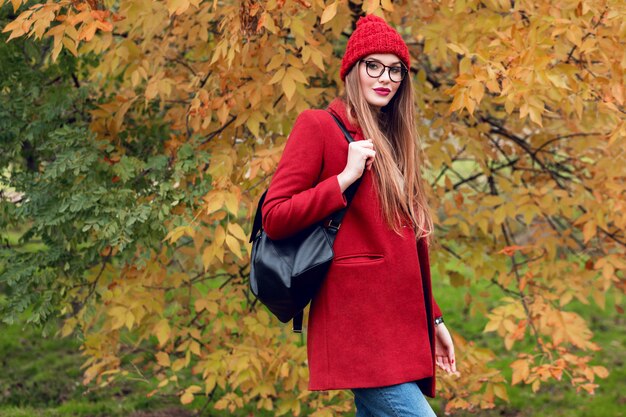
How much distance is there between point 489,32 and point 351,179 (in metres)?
1.73

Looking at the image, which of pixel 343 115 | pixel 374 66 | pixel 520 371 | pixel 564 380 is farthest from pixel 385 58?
pixel 564 380

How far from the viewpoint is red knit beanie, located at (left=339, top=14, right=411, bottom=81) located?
7.73 feet

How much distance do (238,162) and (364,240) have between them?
1.81m

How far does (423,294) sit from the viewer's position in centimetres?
241

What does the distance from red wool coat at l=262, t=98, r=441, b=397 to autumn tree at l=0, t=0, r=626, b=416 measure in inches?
38.6

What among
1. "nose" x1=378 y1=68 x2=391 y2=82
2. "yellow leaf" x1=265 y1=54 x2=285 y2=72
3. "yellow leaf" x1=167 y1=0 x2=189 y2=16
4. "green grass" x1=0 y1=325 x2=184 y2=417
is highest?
"yellow leaf" x1=167 y1=0 x2=189 y2=16

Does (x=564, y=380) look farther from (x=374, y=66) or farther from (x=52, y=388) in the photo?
(x=374, y=66)

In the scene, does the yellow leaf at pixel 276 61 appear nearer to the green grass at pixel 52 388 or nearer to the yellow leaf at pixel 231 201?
the yellow leaf at pixel 231 201

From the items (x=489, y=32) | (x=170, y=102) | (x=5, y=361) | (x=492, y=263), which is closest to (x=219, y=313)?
(x=170, y=102)

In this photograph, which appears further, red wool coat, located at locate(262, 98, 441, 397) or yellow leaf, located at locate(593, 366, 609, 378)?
yellow leaf, located at locate(593, 366, 609, 378)

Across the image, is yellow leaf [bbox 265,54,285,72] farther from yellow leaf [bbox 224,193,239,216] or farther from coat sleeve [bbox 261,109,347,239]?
coat sleeve [bbox 261,109,347,239]

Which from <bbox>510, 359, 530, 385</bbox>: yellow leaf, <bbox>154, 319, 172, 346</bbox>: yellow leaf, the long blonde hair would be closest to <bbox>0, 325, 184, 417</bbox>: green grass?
<bbox>154, 319, 172, 346</bbox>: yellow leaf

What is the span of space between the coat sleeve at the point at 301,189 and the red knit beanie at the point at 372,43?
26cm

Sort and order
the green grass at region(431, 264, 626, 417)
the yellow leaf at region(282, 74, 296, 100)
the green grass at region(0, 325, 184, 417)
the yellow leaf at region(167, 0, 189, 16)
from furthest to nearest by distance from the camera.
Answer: the green grass at region(431, 264, 626, 417), the green grass at region(0, 325, 184, 417), the yellow leaf at region(282, 74, 296, 100), the yellow leaf at region(167, 0, 189, 16)
